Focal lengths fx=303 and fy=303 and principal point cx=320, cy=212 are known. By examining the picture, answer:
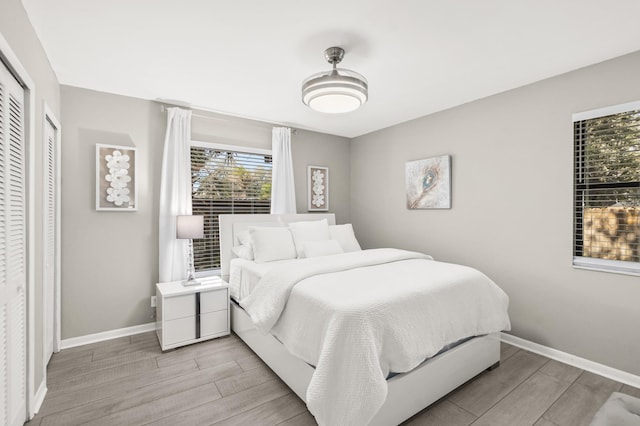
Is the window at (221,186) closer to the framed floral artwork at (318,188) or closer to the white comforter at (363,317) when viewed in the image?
the framed floral artwork at (318,188)

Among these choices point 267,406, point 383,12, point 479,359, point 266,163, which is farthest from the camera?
point 266,163

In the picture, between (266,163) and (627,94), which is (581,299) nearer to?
(627,94)

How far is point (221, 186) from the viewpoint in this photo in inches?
153

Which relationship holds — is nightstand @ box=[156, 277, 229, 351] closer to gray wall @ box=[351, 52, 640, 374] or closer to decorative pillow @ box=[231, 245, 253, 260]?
decorative pillow @ box=[231, 245, 253, 260]

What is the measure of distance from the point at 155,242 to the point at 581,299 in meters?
4.17

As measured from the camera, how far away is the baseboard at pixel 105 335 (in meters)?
2.91

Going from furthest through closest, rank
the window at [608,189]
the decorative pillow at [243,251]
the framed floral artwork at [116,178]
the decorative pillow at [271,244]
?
the decorative pillow at [243,251] → the decorative pillow at [271,244] → the framed floral artwork at [116,178] → the window at [608,189]

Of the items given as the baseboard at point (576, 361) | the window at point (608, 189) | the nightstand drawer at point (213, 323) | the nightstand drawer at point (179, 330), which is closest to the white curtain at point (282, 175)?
the nightstand drawer at point (213, 323)

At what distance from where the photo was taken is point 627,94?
7.79ft

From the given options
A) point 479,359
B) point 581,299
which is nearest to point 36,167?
point 479,359

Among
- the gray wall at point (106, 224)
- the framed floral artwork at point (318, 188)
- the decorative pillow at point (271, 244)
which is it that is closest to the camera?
the gray wall at point (106, 224)

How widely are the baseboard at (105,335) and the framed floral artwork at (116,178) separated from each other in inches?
49.5

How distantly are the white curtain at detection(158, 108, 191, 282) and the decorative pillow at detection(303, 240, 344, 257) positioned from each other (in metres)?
1.39

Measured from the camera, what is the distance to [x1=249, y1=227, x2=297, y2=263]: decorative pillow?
3.28 m
